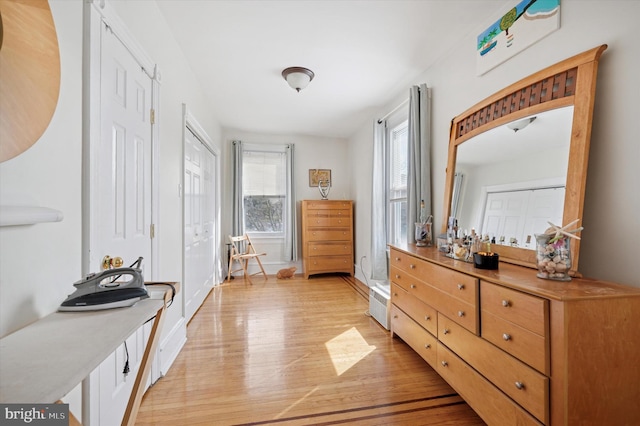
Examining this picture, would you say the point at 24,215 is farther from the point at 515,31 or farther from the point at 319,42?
the point at 515,31

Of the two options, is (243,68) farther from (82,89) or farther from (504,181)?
(504,181)

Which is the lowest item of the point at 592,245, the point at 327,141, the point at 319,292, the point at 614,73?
the point at 319,292

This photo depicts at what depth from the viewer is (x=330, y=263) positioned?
4.78 meters

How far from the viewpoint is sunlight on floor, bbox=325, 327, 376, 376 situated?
2074 mm

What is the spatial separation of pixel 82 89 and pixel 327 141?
439 cm

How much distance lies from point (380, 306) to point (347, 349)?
0.66 metres

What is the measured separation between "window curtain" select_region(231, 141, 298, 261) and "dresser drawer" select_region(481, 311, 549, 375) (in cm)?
384

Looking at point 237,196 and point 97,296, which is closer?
point 97,296

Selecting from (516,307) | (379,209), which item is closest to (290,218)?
(379,209)

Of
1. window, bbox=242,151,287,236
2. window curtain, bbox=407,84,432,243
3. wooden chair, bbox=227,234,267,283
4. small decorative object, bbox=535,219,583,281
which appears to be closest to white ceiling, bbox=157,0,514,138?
window curtain, bbox=407,84,432,243

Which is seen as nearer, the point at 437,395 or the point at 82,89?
the point at 82,89

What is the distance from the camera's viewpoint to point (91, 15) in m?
1.17

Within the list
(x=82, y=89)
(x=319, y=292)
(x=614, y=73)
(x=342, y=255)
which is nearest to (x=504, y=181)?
(x=614, y=73)

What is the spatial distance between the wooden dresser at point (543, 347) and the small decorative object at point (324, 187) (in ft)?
12.1
